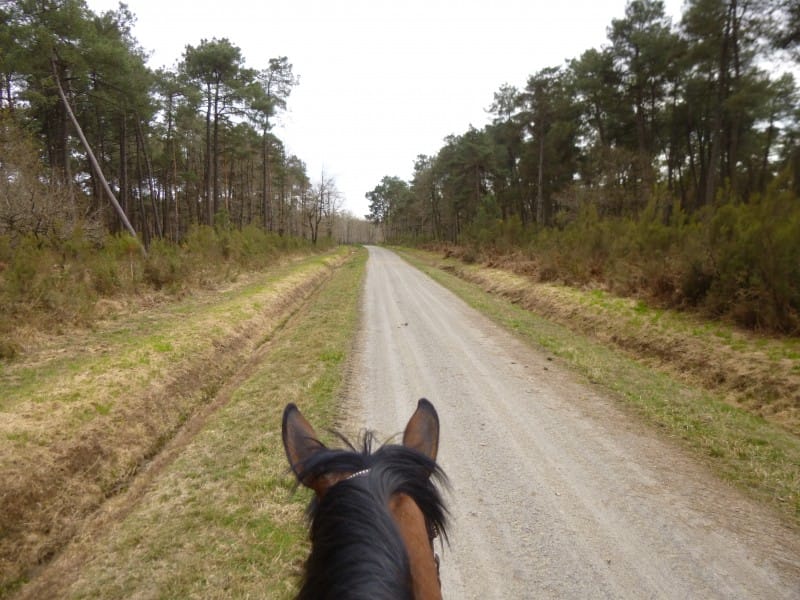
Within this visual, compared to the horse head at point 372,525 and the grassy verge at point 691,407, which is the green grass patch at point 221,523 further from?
the grassy verge at point 691,407

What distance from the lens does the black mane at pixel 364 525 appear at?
0.87 m

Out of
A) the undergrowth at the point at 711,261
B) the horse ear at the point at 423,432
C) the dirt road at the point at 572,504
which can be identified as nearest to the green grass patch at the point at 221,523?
the horse ear at the point at 423,432

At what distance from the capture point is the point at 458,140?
40969 millimetres

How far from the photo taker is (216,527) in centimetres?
325

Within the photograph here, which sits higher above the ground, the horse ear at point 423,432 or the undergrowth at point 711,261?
the undergrowth at point 711,261

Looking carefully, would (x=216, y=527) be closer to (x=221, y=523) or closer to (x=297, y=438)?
(x=221, y=523)

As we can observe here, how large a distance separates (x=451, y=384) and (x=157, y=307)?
29.5ft

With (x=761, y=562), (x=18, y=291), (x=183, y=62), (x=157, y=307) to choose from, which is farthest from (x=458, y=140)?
(x=761, y=562)

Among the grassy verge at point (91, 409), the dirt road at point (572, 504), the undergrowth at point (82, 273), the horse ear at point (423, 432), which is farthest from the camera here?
the undergrowth at point (82, 273)

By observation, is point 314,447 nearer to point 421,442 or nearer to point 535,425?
point 421,442

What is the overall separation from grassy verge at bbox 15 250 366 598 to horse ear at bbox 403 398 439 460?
1.80 feet

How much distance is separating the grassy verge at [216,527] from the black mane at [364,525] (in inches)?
20.3

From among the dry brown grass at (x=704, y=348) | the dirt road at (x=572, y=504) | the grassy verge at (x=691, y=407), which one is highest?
the dry brown grass at (x=704, y=348)

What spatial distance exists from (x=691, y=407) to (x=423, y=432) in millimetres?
5519
